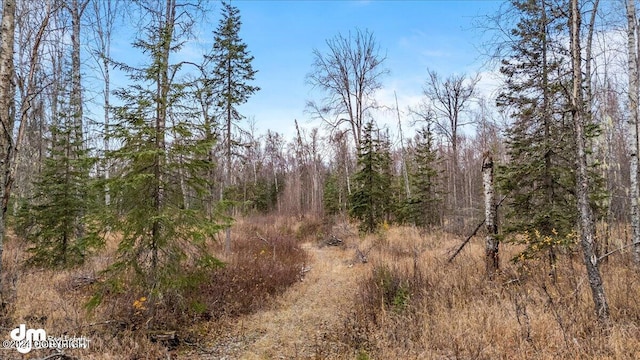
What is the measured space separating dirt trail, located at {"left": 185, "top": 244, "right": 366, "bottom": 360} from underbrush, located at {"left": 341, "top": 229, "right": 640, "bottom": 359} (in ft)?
1.30

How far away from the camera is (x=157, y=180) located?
15.9 feet

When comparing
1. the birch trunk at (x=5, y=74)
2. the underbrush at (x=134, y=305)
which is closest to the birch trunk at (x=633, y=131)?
the underbrush at (x=134, y=305)

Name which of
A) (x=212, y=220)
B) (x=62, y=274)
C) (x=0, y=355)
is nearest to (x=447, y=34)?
(x=212, y=220)

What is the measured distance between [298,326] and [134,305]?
276 centimetres

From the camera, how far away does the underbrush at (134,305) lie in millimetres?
4586

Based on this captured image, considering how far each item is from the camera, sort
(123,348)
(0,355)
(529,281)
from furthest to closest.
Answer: (529,281), (123,348), (0,355)

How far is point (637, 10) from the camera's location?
7.50 meters

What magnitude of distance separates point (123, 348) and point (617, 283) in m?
7.66

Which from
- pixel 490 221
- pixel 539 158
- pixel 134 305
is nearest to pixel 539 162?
pixel 539 158

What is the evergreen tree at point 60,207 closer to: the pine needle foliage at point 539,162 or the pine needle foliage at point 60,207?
the pine needle foliage at point 60,207

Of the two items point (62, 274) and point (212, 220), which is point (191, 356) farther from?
point (62, 274)

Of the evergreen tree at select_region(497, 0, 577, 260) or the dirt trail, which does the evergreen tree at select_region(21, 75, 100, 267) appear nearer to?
the dirt trail

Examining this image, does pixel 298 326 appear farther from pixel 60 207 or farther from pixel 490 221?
pixel 60 207

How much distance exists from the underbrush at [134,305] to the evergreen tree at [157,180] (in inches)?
13.3
